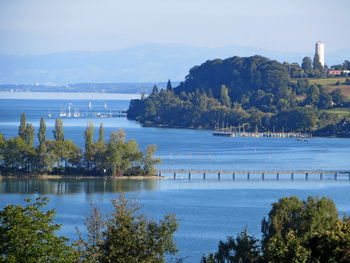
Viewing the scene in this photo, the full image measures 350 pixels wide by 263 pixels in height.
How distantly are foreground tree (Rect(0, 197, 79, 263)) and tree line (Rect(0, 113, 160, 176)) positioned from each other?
3393 centimetres

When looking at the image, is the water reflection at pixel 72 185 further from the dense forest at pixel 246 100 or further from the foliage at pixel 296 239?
the dense forest at pixel 246 100

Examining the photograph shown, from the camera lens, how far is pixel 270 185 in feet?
169

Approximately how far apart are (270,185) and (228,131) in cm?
5217

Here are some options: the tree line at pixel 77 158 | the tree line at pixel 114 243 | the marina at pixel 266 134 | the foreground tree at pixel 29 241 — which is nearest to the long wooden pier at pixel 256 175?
the tree line at pixel 77 158

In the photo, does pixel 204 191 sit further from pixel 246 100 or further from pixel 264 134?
pixel 246 100

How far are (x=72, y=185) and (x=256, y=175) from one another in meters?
11.5

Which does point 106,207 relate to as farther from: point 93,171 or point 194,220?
point 93,171

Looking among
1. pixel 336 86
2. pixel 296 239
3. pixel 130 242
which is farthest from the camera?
pixel 336 86

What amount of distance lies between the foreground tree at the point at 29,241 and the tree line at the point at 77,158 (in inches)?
1336

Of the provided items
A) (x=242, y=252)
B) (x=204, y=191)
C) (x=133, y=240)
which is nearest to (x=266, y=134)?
(x=204, y=191)

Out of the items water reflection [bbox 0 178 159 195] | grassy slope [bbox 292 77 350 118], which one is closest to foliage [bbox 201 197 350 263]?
water reflection [bbox 0 178 159 195]

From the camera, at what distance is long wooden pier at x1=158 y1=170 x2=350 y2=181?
2141 inches

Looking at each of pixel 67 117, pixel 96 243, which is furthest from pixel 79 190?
pixel 67 117

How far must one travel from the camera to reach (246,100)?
121188mm
